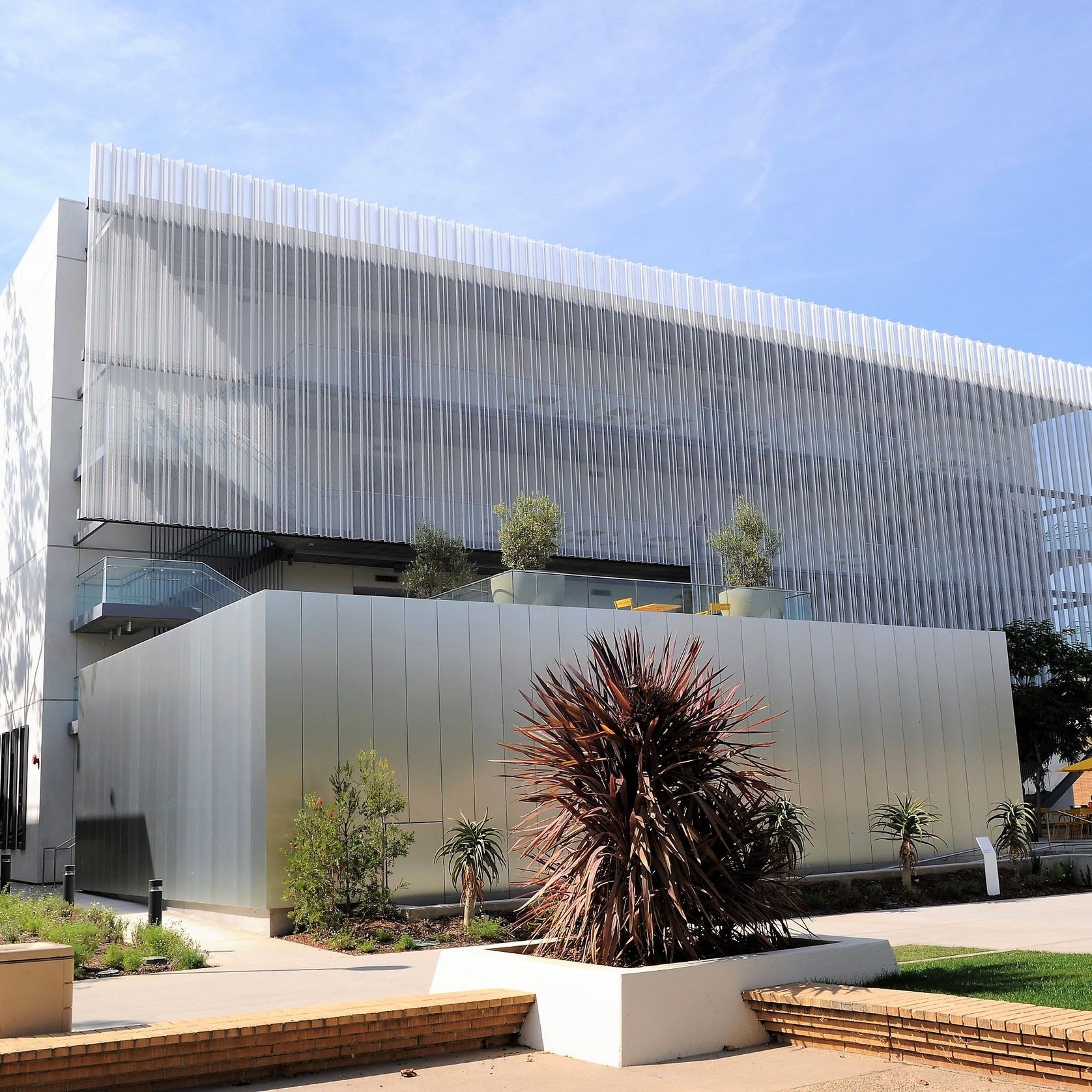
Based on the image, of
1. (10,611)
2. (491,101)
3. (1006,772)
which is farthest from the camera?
(10,611)

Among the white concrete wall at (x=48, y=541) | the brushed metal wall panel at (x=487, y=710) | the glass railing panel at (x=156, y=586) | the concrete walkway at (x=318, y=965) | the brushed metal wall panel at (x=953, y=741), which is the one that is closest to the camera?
the concrete walkway at (x=318, y=965)

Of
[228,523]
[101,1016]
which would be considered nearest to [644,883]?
[101,1016]

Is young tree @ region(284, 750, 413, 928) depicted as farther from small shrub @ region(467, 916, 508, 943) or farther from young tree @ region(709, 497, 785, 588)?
young tree @ region(709, 497, 785, 588)

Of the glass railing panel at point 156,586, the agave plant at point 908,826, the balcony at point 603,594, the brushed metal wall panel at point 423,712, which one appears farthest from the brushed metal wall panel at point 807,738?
the glass railing panel at point 156,586

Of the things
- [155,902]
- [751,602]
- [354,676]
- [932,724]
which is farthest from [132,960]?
[932,724]

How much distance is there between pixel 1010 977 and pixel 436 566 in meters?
19.5

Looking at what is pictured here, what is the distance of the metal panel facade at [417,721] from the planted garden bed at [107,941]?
6.33 ft

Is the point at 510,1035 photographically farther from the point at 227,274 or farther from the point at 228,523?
the point at 227,274

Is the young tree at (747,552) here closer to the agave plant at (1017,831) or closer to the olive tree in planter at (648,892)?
the agave plant at (1017,831)

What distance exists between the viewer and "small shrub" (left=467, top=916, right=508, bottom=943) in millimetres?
14523

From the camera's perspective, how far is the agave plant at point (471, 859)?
A: 15.4 metres

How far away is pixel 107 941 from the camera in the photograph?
13.7 meters

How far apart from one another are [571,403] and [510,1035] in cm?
2656

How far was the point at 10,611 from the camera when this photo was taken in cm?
3253
